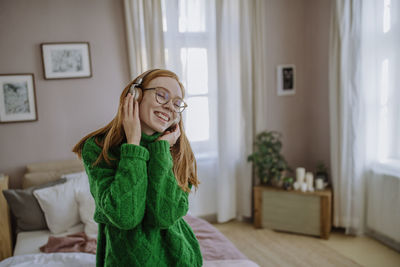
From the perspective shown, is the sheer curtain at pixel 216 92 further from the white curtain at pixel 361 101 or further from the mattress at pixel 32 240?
the mattress at pixel 32 240

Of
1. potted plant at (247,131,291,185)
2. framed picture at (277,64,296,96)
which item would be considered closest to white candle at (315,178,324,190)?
potted plant at (247,131,291,185)

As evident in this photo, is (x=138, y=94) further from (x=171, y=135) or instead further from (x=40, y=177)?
(x=40, y=177)

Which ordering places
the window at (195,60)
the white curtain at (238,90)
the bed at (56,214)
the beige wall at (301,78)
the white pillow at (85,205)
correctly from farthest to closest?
the beige wall at (301,78)
the white curtain at (238,90)
the window at (195,60)
the white pillow at (85,205)
the bed at (56,214)

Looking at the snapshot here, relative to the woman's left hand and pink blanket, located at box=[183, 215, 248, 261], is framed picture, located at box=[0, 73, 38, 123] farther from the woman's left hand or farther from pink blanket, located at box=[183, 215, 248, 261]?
the woman's left hand

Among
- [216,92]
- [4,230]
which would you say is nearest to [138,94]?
[4,230]

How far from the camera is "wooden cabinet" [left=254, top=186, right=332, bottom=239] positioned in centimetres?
291

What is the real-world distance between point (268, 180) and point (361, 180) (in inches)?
32.9

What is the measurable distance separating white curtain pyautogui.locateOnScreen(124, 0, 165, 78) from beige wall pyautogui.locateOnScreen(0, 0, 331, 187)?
0.34 ft

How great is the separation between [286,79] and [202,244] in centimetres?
225

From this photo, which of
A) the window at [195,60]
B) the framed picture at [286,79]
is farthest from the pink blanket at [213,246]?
the framed picture at [286,79]

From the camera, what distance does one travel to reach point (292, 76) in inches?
139

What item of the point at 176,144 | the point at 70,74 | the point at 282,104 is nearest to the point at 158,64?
the point at 70,74

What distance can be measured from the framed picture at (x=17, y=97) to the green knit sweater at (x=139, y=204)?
83.9 inches

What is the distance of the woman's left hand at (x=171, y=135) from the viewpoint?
103 cm
